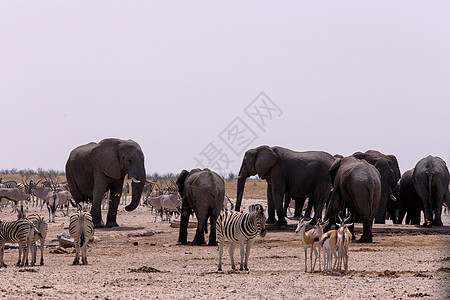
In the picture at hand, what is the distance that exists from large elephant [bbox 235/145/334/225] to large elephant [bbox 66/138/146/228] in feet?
12.7

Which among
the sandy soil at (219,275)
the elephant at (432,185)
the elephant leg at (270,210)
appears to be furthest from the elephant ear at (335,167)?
the elephant at (432,185)

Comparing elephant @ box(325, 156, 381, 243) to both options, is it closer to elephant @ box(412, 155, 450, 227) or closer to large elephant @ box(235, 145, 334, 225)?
large elephant @ box(235, 145, 334, 225)

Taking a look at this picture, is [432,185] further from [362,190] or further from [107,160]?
[107,160]

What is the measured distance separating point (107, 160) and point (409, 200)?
13.1 m

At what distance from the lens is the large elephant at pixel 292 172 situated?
85.0 feet

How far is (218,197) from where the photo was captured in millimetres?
19000

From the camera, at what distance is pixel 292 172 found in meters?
26.1

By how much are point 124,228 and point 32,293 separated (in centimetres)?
1599

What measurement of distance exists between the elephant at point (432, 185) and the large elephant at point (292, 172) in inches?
134

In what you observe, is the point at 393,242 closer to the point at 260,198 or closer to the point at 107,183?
the point at 107,183

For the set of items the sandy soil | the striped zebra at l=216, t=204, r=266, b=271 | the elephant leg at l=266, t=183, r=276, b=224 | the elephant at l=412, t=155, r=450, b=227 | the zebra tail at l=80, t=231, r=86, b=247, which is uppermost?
the elephant at l=412, t=155, r=450, b=227

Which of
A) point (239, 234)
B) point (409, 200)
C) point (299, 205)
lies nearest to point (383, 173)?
point (299, 205)

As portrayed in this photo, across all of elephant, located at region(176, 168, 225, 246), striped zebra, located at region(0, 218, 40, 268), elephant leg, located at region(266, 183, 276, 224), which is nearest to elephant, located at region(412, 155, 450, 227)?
elephant leg, located at region(266, 183, 276, 224)

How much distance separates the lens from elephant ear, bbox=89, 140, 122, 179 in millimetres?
26344
